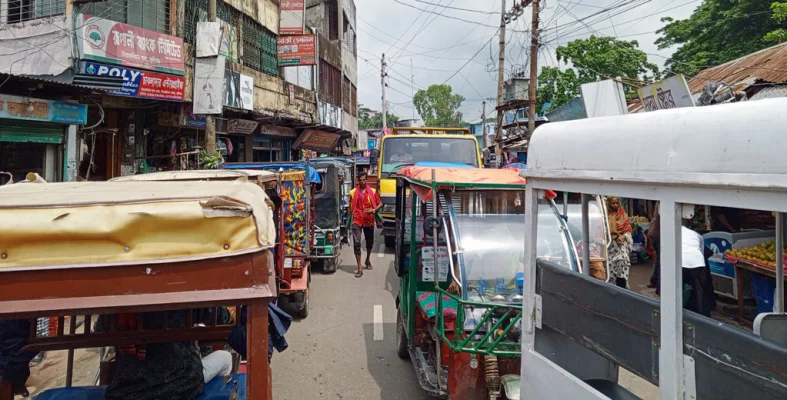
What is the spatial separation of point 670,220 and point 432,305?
116 inches

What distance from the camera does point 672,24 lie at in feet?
70.8

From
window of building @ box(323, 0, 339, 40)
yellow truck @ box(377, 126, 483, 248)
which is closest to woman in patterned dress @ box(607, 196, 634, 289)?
yellow truck @ box(377, 126, 483, 248)

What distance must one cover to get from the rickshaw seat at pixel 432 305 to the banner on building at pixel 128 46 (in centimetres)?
802

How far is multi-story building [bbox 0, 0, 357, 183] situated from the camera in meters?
7.22

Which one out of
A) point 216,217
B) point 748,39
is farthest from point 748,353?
point 748,39

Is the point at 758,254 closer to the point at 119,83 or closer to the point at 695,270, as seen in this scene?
the point at 695,270

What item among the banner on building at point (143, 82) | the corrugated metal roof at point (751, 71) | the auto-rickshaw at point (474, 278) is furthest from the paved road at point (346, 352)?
the corrugated metal roof at point (751, 71)

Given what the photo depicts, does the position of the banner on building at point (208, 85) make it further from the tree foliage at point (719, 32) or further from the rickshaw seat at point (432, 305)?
the tree foliage at point (719, 32)

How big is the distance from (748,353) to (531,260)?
1258 mm

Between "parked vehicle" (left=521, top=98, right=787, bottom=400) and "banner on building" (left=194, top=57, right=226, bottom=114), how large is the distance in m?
9.77

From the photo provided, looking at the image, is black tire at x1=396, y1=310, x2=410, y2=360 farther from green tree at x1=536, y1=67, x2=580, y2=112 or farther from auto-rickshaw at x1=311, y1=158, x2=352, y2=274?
green tree at x1=536, y1=67, x2=580, y2=112

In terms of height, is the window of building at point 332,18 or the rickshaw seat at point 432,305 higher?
the window of building at point 332,18

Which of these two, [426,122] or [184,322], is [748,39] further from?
[426,122]

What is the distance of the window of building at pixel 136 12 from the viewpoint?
32.6ft
